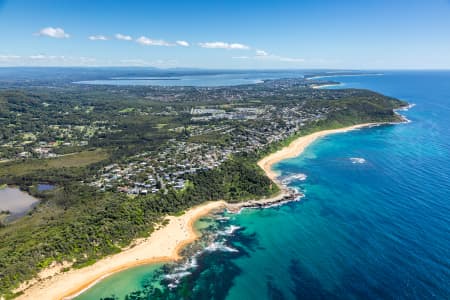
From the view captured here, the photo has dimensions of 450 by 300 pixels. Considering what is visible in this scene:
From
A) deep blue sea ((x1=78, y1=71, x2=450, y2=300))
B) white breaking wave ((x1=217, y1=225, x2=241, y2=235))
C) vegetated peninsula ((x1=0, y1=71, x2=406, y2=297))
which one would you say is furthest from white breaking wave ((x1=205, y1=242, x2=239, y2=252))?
vegetated peninsula ((x1=0, y1=71, x2=406, y2=297))

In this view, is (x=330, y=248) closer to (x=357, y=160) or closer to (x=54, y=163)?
(x=357, y=160)

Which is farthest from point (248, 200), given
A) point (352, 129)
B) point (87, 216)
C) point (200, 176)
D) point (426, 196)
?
point (352, 129)

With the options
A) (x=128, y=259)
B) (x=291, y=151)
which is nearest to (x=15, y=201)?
(x=128, y=259)

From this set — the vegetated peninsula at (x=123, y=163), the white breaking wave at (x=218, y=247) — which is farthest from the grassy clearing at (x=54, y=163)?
the white breaking wave at (x=218, y=247)

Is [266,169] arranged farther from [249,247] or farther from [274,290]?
[274,290]

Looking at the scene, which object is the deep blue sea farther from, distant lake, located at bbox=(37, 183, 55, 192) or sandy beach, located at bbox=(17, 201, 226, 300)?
distant lake, located at bbox=(37, 183, 55, 192)
